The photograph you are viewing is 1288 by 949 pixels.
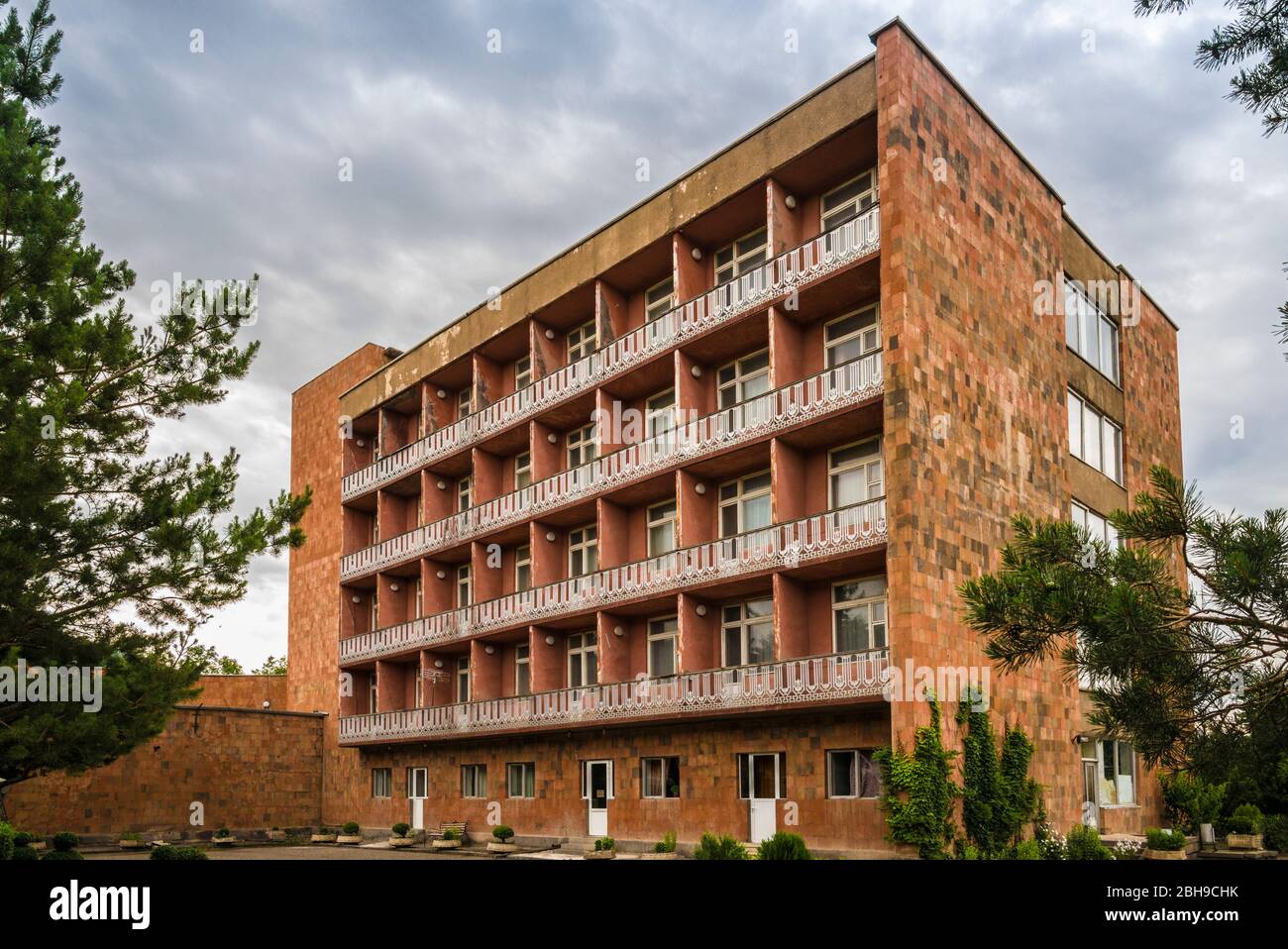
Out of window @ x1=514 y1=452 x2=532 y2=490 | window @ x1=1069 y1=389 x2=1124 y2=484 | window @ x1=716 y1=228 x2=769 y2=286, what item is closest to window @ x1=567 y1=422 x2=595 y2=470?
window @ x1=514 y1=452 x2=532 y2=490

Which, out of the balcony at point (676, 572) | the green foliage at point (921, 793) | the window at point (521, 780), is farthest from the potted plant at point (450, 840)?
the green foliage at point (921, 793)

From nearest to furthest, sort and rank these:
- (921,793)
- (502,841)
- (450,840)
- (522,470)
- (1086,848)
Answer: (921,793) → (1086,848) → (502,841) → (450,840) → (522,470)

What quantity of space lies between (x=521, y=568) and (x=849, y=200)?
1531 centimetres

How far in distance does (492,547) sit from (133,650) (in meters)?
14.9

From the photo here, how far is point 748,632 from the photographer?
27.2 metres

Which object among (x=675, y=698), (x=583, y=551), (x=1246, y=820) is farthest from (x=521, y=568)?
(x=1246, y=820)

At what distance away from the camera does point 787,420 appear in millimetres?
25422

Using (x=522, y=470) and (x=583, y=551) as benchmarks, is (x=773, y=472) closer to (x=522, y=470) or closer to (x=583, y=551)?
(x=583, y=551)

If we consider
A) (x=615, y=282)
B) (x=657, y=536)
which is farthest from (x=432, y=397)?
(x=657, y=536)

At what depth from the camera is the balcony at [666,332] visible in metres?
25.0

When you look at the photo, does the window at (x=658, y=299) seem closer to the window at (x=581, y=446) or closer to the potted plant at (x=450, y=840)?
the window at (x=581, y=446)

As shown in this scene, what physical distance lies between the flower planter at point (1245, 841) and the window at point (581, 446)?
19.2 meters

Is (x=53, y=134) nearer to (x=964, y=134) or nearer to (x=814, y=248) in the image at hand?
(x=814, y=248)
